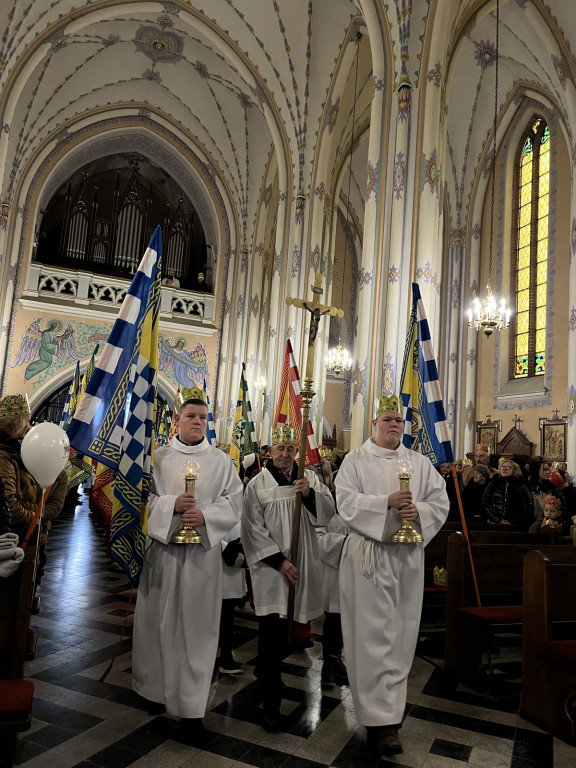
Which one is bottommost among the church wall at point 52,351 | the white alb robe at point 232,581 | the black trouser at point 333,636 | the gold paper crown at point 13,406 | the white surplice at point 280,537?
the black trouser at point 333,636

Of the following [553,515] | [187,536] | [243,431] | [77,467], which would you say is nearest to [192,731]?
[187,536]

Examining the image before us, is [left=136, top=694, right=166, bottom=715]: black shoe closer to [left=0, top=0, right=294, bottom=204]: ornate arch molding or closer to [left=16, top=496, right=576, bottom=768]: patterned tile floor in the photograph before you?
[left=16, top=496, right=576, bottom=768]: patterned tile floor

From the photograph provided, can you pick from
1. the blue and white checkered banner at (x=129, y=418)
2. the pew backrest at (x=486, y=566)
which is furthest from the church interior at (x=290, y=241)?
the blue and white checkered banner at (x=129, y=418)

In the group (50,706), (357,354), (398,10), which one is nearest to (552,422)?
(357,354)

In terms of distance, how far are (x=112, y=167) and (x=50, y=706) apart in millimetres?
19379

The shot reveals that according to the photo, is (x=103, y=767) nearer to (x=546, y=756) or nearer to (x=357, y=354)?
(x=546, y=756)

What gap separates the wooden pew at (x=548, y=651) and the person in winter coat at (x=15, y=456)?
321cm

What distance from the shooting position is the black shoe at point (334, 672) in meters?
3.94

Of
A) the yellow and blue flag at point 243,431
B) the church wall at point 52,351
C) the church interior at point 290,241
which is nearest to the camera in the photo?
the church interior at point 290,241

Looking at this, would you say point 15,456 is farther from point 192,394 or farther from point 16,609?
point 16,609

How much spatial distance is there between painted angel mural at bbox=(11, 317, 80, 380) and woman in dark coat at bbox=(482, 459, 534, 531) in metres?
13.1

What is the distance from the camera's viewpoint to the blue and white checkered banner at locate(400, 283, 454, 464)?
4629 millimetres

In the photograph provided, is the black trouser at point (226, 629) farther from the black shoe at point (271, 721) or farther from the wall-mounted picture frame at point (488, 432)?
the wall-mounted picture frame at point (488, 432)

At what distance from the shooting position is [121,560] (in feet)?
11.3
